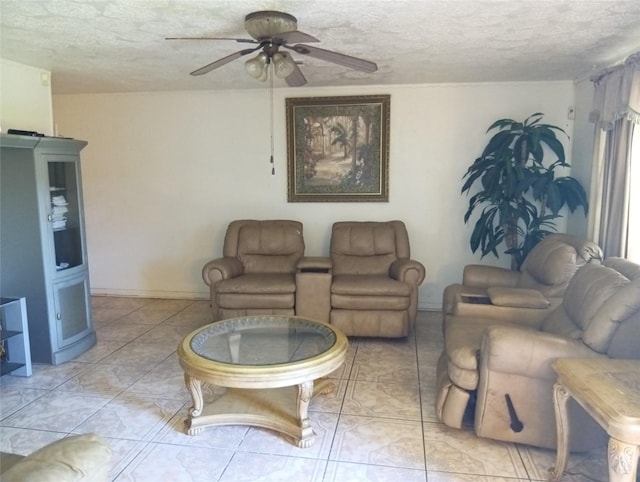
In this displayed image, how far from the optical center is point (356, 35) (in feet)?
9.80

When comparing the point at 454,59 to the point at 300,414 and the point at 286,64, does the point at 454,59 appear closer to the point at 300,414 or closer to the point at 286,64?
the point at 286,64

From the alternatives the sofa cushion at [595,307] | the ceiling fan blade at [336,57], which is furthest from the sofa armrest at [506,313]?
the ceiling fan blade at [336,57]

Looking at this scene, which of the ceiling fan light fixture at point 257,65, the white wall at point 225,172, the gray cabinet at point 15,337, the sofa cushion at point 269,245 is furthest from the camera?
the white wall at point 225,172

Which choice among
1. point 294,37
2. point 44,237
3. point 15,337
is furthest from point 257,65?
point 15,337

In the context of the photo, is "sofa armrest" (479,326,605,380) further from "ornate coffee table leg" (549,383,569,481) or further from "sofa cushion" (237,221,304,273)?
"sofa cushion" (237,221,304,273)

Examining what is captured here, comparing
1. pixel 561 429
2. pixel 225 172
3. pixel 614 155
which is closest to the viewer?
pixel 561 429

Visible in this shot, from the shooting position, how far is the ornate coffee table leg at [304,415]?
8.07 ft

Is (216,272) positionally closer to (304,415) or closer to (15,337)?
(15,337)

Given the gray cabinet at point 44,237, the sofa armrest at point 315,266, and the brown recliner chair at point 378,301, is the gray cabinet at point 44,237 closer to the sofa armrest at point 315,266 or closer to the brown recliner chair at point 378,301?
the sofa armrest at point 315,266

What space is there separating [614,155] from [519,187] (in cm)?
89

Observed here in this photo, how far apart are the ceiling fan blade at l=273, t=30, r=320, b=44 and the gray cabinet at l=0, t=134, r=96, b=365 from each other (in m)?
2.00

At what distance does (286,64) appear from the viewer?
256 centimetres

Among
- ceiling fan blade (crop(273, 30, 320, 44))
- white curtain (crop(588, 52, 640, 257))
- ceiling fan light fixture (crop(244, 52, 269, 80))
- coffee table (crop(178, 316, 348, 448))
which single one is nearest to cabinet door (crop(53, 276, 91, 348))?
coffee table (crop(178, 316, 348, 448))

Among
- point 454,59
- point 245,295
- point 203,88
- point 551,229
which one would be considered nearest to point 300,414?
point 245,295
